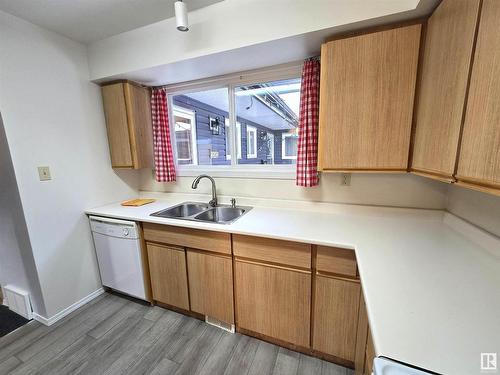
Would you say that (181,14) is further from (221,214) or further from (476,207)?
(476,207)

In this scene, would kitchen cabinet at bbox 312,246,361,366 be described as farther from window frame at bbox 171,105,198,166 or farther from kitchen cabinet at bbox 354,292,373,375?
window frame at bbox 171,105,198,166

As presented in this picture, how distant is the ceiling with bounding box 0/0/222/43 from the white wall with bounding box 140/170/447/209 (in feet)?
4.59

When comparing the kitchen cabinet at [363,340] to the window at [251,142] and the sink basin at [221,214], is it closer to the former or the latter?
the sink basin at [221,214]

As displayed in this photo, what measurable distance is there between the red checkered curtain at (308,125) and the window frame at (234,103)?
196mm

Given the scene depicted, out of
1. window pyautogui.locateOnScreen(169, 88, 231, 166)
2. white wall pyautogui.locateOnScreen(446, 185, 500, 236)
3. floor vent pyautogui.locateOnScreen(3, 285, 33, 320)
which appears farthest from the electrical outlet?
floor vent pyautogui.locateOnScreen(3, 285, 33, 320)

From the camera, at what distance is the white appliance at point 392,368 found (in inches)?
19.2

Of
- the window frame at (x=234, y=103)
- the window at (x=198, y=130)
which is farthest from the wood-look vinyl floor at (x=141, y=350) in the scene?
the window at (x=198, y=130)

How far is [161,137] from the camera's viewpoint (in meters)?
2.23

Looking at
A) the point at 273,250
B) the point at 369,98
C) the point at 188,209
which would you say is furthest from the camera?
the point at 188,209

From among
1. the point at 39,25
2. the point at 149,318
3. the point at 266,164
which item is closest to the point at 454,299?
the point at 266,164

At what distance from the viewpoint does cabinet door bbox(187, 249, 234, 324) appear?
5.11ft

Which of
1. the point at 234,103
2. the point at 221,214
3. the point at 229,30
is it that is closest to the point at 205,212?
the point at 221,214

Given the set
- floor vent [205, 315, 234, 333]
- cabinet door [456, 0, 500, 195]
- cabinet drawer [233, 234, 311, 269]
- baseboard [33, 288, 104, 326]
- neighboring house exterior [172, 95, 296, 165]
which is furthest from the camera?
neighboring house exterior [172, 95, 296, 165]

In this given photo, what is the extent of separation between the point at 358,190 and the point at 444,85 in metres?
0.87
